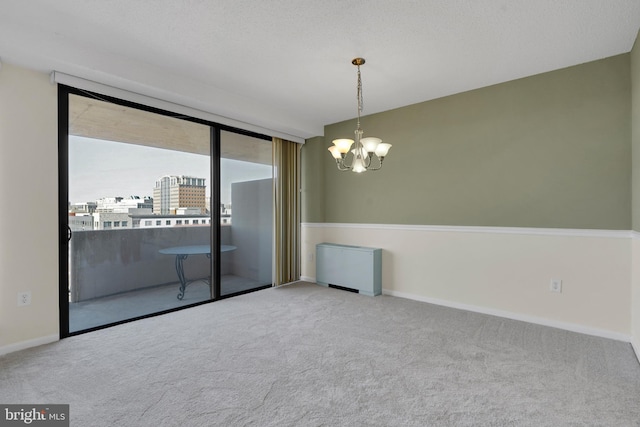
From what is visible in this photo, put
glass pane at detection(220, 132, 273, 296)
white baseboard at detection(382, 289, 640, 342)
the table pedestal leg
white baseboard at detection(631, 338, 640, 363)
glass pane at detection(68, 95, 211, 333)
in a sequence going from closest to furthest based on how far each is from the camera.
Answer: white baseboard at detection(631, 338, 640, 363)
white baseboard at detection(382, 289, 640, 342)
glass pane at detection(68, 95, 211, 333)
the table pedestal leg
glass pane at detection(220, 132, 273, 296)

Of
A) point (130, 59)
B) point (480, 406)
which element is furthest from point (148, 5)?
point (480, 406)

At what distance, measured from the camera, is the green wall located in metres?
2.82

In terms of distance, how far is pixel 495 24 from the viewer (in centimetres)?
232

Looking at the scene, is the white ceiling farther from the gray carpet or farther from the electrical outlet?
the gray carpet

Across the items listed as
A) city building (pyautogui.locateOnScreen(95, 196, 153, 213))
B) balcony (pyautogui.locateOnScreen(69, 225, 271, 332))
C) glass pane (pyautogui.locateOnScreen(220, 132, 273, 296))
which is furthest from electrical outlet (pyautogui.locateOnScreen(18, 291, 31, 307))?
glass pane (pyautogui.locateOnScreen(220, 132, 273, 296))

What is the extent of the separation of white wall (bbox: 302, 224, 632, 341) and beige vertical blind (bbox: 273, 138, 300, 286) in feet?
4.06

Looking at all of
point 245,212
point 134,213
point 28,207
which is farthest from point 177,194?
point 28,207

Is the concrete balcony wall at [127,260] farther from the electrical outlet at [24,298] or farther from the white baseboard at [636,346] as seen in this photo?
the white baseboard at [636,346]

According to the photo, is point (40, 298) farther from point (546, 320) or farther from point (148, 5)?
point (546, 320)

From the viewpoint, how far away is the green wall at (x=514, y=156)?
9.26 ft

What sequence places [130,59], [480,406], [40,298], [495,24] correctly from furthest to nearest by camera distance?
[130,59] < [40,298] < [495,24] < [480,406]

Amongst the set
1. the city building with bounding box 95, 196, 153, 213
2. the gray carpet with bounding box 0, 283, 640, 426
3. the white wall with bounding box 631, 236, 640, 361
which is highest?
the city building with bounding box 95, 196, 153, 213

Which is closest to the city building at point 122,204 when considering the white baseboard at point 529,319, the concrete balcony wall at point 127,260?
the concrete balcony wall at point 127,260

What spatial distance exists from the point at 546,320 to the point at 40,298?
466 cm
